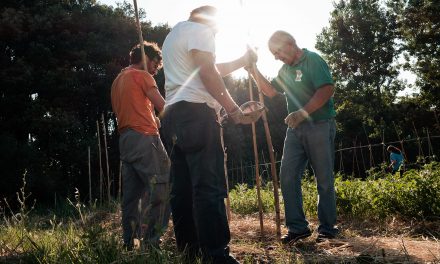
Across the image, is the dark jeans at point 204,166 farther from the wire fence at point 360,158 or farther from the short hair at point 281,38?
the wire fence at point 360,158

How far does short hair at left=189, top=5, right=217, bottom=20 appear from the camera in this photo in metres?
2.40

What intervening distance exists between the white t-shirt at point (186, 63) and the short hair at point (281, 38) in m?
1.26

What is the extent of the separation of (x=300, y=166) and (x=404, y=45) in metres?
23.2

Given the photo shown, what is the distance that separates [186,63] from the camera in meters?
2.37

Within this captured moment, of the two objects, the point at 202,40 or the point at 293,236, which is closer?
the point at 202,40

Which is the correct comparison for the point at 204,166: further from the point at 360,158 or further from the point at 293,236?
the point at 360,158

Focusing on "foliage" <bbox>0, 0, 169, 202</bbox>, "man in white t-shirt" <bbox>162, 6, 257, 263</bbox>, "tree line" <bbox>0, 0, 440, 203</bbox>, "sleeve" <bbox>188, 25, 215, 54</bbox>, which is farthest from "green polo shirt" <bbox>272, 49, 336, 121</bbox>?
"foliage" <bbox>0, 0, 169, 202</bbox>

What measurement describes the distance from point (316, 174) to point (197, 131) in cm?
151

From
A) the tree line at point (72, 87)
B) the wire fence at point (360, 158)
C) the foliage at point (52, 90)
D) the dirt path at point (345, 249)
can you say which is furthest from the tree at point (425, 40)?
the dirt path at point (345, 249)

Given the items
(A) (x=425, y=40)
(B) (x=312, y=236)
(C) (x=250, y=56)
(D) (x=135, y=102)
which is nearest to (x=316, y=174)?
(B) (x=312, y=236)

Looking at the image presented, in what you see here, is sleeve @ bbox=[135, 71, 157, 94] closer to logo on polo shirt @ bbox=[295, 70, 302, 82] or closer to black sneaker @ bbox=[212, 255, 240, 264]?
logo on polo shirt @ bbox=[295, 70, 302, 82]

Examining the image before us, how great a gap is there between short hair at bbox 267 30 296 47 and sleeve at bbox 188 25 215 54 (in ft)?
4.38

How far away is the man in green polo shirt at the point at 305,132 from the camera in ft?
10.9

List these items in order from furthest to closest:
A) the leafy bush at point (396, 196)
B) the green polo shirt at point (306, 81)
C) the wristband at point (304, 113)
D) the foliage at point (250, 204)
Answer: the foliage at point (250, 204)
the leafy bush at point (396, 196)
the green polo shirt at point (306, 81)
the wristband at point (304, 113)
